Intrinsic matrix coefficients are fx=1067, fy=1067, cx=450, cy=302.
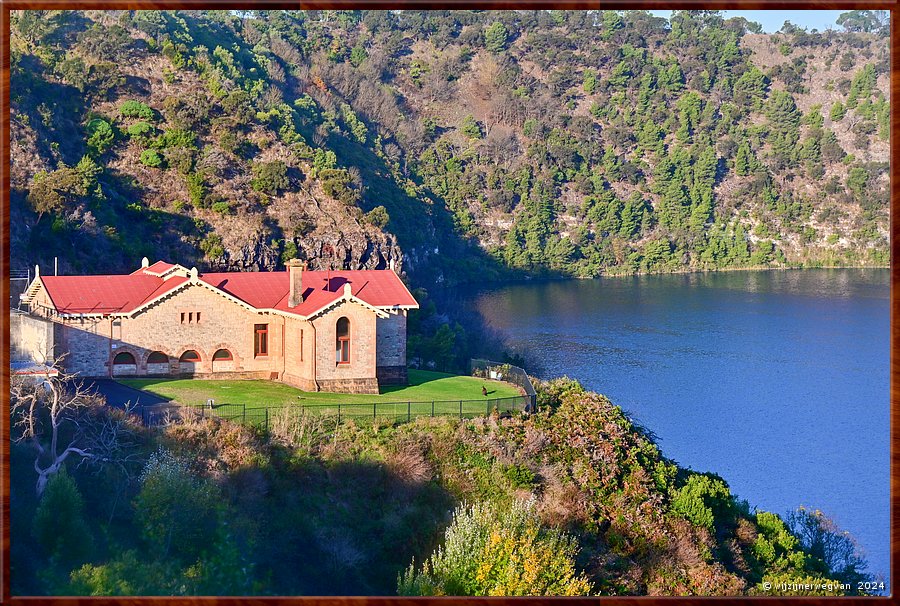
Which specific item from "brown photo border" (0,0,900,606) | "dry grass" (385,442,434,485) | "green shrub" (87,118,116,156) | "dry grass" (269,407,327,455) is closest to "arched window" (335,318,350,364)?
"dry grass" (269,407,327,455)

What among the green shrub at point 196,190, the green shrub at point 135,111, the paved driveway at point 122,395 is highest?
the green shrub at point 135,111

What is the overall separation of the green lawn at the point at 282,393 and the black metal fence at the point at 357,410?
1.15 ft

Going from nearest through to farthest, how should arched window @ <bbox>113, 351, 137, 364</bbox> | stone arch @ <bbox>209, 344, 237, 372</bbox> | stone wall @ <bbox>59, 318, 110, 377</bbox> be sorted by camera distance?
stone wall @ <bbox>59, 318, 110, 377</bbox> < arched window @ <bbox>113, 351, 137, 364</bbox> < stone arch @ <bbox>209, 344, 237, 372</bbox>

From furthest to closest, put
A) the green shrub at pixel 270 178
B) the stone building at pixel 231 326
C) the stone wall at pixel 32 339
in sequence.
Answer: the green shrub at pixel 270 178 < the stone building at pixel 231 326 < the stone wall at pixel 32 339

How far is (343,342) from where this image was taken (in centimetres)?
3175

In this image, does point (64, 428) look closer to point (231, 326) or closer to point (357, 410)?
point (357, 410)

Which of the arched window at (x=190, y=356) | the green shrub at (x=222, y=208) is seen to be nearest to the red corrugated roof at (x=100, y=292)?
the arched window at (x=190, y=356)

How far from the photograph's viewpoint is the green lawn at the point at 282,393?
29234mm

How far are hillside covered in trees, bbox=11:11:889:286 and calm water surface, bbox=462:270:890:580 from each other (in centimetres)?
1310

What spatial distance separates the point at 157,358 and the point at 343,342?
5706 millimetres

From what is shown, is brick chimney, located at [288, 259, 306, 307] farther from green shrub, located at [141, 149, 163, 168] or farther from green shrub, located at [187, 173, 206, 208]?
green shrub, located at [141, 149, 163, 168]

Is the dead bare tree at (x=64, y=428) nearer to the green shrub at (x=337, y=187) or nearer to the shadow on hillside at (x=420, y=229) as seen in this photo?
the green shrub at (x=337, y=187)

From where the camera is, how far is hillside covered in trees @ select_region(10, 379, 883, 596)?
65.2ft

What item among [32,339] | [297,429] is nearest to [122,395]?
[32,339]
